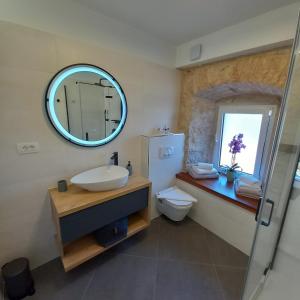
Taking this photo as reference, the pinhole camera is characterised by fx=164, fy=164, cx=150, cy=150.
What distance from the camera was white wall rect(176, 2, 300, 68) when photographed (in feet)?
4.34

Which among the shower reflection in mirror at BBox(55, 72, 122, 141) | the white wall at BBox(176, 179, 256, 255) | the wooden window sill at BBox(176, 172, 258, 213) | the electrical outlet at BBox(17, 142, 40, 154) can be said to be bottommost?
the white wall at BBox(176, 179, 256, 255)

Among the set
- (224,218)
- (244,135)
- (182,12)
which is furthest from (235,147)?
(182,12)

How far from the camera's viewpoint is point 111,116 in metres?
1.78

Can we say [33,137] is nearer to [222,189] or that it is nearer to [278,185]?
[278,185]

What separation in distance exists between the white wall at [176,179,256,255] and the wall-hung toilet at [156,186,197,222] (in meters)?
0.17

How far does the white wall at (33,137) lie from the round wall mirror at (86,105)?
6 cm

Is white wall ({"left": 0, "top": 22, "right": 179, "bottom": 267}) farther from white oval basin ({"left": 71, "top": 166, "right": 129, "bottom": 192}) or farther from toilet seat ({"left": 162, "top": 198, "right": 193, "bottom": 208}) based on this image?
toilet seat ({"left": 162, "top": 198, "right": 193, "bottom": 208})

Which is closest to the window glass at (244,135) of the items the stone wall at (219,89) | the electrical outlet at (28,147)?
the stone wall at (219,89)

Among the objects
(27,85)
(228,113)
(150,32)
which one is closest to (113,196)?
(27,85)

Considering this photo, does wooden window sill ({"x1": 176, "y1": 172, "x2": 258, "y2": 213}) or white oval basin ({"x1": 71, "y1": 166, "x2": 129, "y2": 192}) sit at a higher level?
white oval basin ({"x1": 71, "y1": 166, "x2": 129, "y2": 192})

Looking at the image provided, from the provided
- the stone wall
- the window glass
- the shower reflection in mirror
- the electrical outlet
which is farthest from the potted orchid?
the electrical outlet

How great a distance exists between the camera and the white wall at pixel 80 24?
1.19m

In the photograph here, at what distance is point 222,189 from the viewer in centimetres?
201

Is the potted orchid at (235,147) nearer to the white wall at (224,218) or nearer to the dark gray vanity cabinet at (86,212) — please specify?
the white wall at (224,218)
